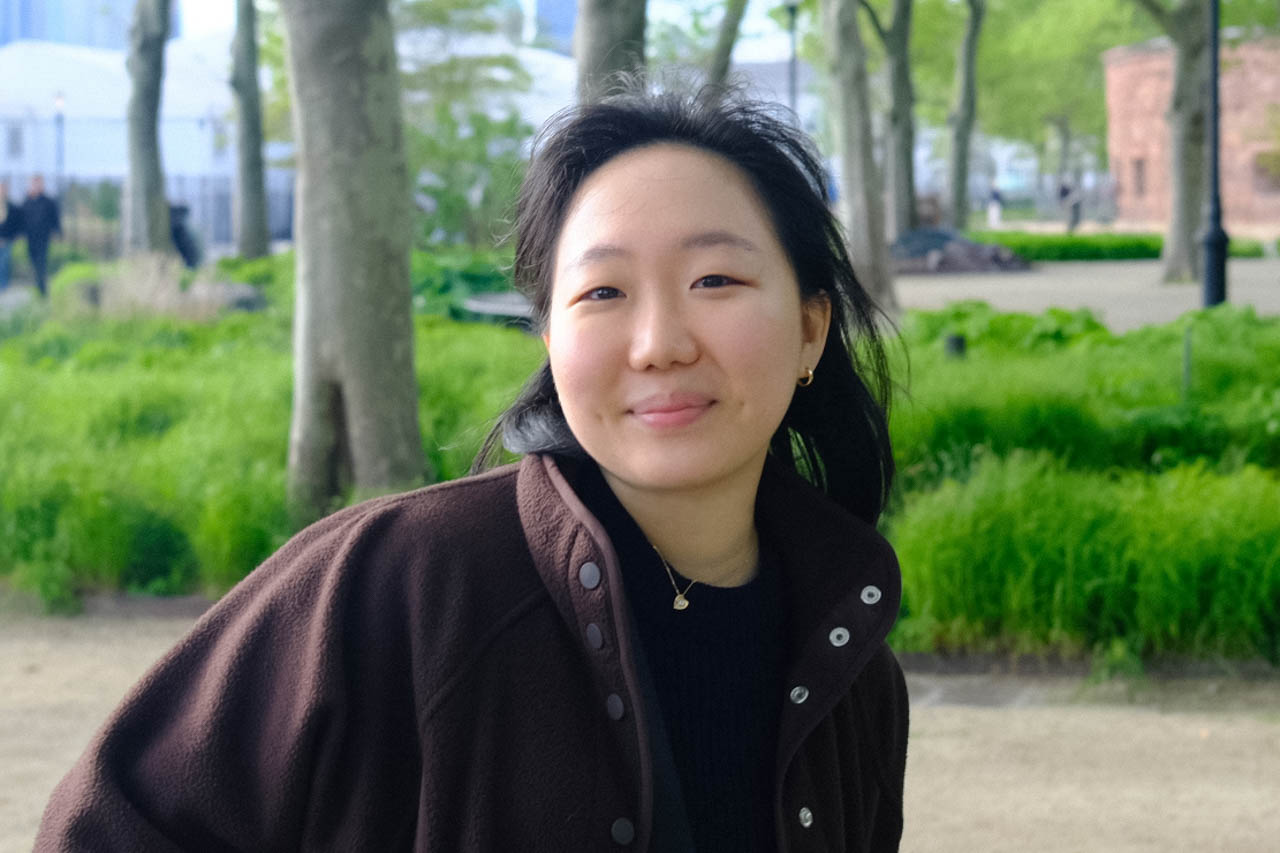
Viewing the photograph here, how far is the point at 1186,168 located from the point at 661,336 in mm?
24540

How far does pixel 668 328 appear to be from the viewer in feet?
5.93

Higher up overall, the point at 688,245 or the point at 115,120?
the point at 115,120

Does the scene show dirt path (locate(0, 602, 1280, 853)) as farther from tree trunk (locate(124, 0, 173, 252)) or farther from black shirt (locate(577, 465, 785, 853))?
tree trunk (locate(124, 0, 173, 252))

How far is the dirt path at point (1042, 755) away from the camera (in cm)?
448

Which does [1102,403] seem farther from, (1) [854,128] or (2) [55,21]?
(2) [55,21]

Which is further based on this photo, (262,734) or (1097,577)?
(1097,577)

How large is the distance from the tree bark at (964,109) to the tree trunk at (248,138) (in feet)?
46.8

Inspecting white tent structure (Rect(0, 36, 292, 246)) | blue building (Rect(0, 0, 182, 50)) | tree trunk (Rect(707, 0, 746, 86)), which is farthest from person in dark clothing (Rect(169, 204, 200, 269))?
blue building (Rect(0, 0, 182, 50))

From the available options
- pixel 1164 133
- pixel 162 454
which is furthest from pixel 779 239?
pixel 1164 133

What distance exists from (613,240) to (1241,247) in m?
37.3

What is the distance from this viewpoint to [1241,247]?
121 feet

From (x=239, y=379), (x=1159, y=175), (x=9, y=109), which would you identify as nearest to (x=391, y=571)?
(x=239, y=379)

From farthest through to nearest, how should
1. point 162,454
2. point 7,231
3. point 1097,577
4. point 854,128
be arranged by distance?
point 7,231 < point 854,128 < point 162,454 < point 1097,577

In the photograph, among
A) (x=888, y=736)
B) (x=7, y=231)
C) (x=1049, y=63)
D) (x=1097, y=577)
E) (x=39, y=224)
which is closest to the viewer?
(x=888, y=736)
